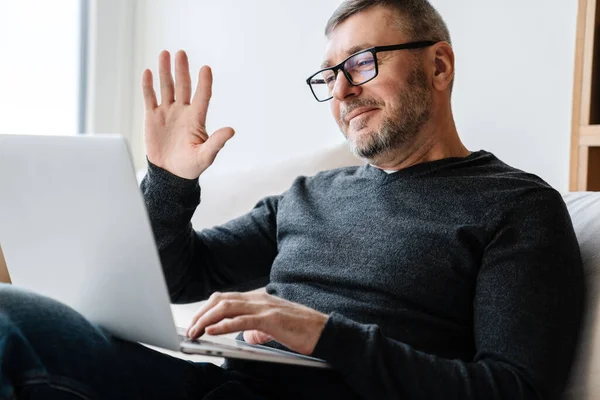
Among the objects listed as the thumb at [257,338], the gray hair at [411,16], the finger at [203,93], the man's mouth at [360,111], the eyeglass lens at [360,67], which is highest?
the gray hair at [411,16]

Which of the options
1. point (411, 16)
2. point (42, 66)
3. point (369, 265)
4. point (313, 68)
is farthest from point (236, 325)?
point (42, 66)

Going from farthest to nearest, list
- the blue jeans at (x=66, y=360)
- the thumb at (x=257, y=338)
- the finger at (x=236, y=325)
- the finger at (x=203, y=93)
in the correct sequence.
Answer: the finger at (x=203, y=93), the thumb at (x=257, y=338), the finger at (x=236, y=325), the blue jeans at (x=66, y=360)

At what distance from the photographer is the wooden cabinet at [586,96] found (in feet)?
5.04

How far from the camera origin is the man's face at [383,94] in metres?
1.38

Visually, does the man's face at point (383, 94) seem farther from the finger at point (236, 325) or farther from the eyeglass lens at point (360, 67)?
the finger at point (236, 325)

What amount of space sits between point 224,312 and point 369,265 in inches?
13.5

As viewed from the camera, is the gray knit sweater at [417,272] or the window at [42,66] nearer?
the gray knit sweater at [417,272]

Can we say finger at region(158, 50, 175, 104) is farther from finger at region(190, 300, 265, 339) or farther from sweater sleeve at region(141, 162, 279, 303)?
finger at region(190, 300, 265, 339)

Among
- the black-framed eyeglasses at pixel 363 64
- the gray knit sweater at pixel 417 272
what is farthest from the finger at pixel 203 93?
the black-framed eyeglasses at pixel 363 64

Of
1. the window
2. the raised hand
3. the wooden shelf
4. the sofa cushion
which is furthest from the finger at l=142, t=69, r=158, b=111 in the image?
the window

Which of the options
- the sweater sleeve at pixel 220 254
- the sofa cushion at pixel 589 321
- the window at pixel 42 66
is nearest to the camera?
the sofa cushion at pixel 589 321

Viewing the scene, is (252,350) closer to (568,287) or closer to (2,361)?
(2,361)

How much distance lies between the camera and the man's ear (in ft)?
4.71

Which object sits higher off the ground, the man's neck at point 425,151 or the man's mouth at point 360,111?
the man's mouth at point 360,111
